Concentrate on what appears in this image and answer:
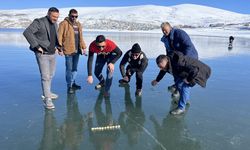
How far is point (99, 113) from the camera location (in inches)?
188

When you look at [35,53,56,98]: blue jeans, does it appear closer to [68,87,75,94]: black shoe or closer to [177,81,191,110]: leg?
[68,87,75,94]: black shoe

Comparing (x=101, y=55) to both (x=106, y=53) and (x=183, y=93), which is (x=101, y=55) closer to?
(x=106, y=53)

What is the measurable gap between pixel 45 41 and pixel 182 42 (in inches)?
94.1

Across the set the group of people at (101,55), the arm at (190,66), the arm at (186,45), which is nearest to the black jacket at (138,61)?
the group of people at (101,55)

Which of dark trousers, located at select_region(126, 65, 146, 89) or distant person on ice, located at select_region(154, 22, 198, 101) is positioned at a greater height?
distant person on ice, located at select_region(154, 22, 198, 101)

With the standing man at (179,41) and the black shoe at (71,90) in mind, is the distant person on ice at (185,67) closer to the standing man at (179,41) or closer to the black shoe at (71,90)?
the standing man at (179,41)

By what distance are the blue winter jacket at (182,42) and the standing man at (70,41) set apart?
6.20 feet

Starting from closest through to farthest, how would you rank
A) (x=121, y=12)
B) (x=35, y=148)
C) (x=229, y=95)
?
1. (x=35, y=148)
2. (x=229, y=95)
3. (x=121, y=12)

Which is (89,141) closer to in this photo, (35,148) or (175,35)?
(35,148)

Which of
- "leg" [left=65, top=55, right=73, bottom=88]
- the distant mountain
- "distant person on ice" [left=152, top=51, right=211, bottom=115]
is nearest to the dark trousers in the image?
"leg" [left=65, top=55, right=73, bottom=88]

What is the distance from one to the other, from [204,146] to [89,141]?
4.67ft

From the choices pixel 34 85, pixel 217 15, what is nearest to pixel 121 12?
pixel 217 15

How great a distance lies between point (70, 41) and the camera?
5.95 meters

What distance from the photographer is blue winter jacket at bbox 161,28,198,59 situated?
5.22 m
